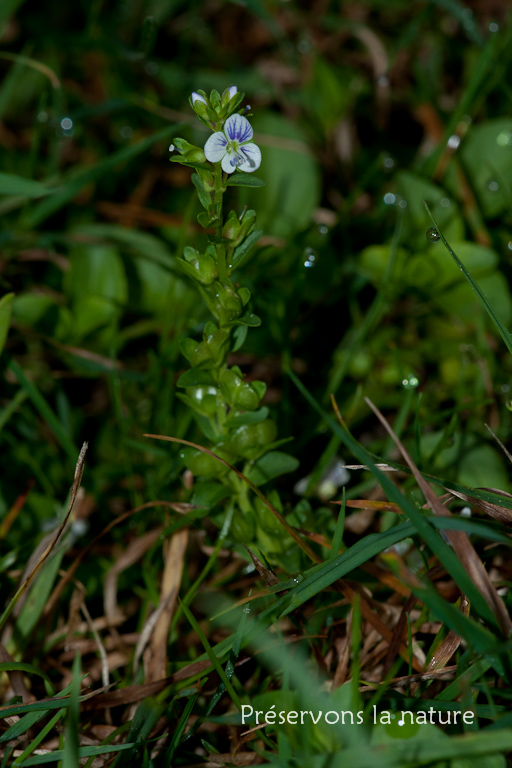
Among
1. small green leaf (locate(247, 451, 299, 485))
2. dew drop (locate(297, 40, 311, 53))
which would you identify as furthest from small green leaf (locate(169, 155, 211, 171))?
dew drop (locate(297, 40, 311, 53))

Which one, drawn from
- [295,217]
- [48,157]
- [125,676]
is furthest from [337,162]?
[125,676]

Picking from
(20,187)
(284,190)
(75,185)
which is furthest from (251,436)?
(284,190)

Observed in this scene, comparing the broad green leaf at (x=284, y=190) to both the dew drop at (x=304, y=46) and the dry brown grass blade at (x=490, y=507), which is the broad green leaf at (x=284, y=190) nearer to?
the dew drop at (x=304, y=46)

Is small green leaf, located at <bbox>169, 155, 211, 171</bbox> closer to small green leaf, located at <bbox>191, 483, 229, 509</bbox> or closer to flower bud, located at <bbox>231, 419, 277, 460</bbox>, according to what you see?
flower bud, located at <bbox>231, 419, 277, 460</bbox>

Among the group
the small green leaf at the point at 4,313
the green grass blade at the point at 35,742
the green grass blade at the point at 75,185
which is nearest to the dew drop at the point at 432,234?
the green grass blade at the point at 75,185

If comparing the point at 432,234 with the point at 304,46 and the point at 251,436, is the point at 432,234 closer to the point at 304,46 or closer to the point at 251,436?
the point at 251,436

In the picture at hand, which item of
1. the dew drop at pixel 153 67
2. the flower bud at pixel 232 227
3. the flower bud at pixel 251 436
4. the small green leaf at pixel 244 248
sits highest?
the flower bud at pixel 232 227
